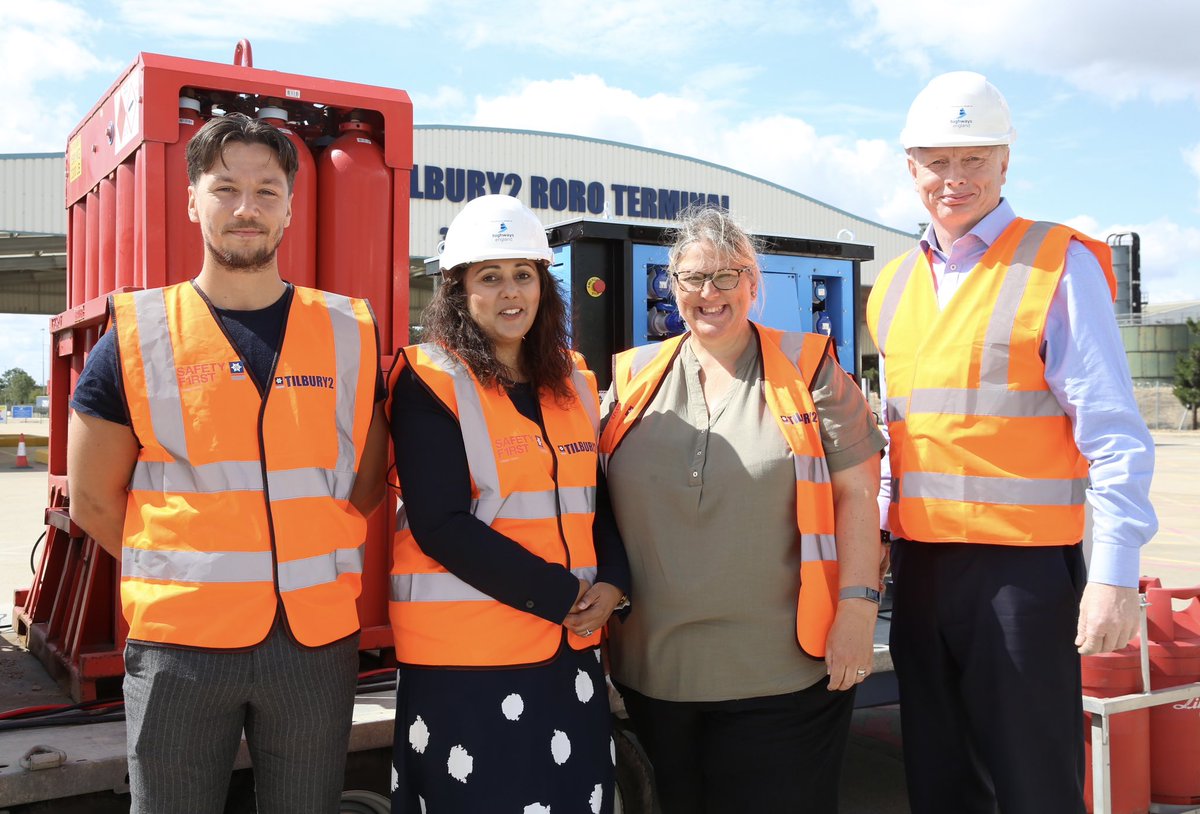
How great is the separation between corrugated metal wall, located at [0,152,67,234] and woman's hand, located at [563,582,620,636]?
67.0 feet

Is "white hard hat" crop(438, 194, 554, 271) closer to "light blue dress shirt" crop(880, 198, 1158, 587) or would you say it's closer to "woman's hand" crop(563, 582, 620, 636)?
"woman's hand" crop(563, 582, 620, 636)

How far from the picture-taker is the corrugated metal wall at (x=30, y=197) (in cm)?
1959

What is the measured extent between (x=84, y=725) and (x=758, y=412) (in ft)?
6.91

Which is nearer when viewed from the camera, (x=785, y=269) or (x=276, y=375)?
(x=276, y=375)

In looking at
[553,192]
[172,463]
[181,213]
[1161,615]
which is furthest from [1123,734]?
[553,192]

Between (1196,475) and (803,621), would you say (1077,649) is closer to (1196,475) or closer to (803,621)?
(803,621)

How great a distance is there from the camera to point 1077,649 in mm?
2480

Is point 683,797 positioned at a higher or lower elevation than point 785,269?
lower

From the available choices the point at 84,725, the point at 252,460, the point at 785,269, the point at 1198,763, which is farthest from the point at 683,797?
the point at 785,269

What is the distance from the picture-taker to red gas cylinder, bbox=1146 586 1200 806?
12.7 feet

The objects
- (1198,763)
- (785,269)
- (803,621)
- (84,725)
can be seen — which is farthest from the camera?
(785,269)

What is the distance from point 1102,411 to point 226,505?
6.40ft

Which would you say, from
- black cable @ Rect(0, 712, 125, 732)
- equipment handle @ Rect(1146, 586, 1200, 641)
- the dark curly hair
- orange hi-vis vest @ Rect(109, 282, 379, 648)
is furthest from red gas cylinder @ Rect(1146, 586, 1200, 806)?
black cable @ Rect(0, 712, 125, 732)

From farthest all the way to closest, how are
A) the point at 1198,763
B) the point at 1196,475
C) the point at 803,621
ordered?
the point at 1196,475, the point at 1198,763, the point at 803,621
